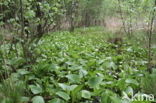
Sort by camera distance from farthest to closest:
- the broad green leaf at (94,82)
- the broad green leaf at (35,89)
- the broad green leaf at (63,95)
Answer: the broad green leaf at (94,82), the broad green leaf at (35,89), the broad green leaf at (63,95)

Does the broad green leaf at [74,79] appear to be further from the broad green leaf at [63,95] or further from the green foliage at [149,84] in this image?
the green foliage at [149,84]

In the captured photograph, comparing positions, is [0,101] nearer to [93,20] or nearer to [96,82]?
[96,82]

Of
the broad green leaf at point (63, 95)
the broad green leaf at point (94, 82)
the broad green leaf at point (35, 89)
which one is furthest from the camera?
the broad green leaf at point (94, 82)

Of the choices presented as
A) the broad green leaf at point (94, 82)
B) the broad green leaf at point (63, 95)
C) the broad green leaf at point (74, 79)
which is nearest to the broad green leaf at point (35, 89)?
the broad green leaf at point (63, 95)

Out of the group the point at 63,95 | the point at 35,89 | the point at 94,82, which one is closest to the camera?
the point at 63,95

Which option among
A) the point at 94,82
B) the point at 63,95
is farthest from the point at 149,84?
the point at 63,95

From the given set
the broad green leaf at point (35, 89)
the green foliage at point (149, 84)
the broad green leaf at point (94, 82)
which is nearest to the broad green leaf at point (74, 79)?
the broad green leaf at point (94, 82)

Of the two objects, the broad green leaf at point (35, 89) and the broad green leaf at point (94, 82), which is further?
the broad green leaf at point (94, 82)

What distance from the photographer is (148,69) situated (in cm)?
321

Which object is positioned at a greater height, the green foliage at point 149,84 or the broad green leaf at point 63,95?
the broad green leaf at point 63,95

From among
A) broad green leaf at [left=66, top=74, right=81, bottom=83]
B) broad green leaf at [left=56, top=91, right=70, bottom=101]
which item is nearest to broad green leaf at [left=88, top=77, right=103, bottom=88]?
broad green leaf at [left=66, top=74, right=81, bottom=83]

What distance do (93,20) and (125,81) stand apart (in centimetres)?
1588

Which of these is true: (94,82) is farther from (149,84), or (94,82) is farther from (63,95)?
(149,84)

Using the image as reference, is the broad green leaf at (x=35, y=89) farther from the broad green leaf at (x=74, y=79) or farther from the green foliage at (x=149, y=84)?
the green foliage at (x=149, y=84)
